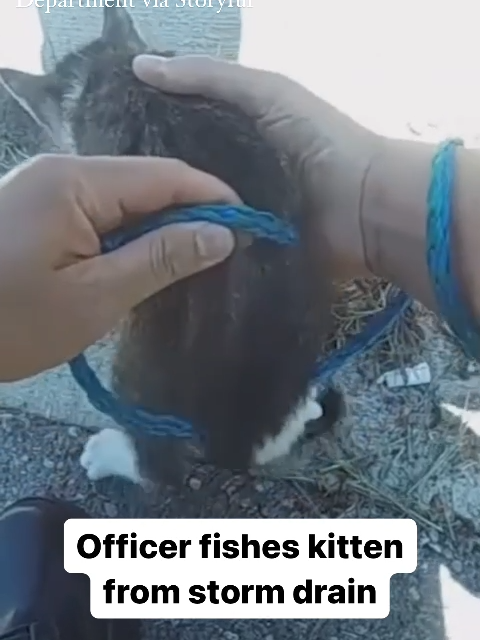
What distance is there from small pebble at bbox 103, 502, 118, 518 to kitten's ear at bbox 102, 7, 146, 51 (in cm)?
35

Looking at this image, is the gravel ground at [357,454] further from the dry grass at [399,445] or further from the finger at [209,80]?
the finger at [209,80]

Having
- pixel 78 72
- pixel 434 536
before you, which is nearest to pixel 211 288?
pixel 78 72

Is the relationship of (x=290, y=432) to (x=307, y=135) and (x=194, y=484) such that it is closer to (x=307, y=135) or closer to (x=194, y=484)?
(x=194, y=484)

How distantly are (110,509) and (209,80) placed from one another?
351mm

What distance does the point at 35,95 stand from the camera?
26.9 inches

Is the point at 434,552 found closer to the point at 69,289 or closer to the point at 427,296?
the point at 427,296

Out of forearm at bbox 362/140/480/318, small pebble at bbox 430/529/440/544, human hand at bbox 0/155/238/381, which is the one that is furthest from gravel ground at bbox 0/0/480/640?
human hand at bbox 0/155/238/381

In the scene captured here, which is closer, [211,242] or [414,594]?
[211,242]

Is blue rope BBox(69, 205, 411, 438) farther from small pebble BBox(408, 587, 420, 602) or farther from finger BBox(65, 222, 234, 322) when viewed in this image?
small pebble BBox(408, 587, 420, 602)

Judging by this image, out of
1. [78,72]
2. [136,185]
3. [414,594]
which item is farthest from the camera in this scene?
[414,594]

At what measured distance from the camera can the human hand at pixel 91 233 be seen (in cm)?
51

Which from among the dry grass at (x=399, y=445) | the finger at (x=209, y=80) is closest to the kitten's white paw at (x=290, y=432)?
the dry grass at (x=399, y=445)

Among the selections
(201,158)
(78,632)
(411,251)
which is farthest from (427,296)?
(78,632)

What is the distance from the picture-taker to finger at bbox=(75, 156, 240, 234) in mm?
508
